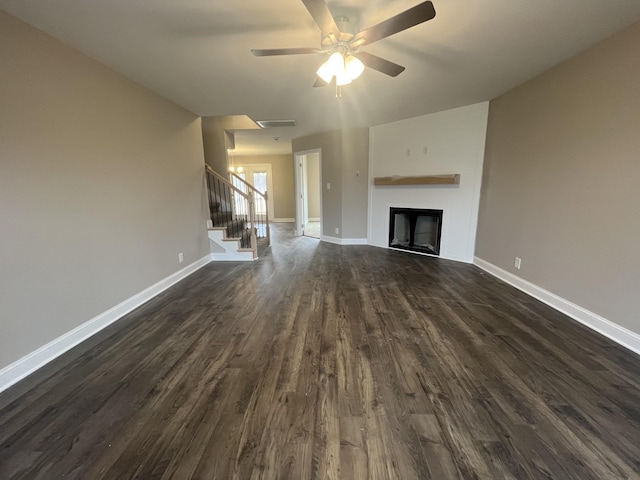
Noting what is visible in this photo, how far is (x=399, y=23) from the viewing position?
1.55 m

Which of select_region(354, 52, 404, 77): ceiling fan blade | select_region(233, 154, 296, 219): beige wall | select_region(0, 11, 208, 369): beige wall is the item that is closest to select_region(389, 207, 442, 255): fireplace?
select_region(354, 52, 404, 77): ceiling fan blade

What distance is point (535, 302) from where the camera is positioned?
2924 millimetres

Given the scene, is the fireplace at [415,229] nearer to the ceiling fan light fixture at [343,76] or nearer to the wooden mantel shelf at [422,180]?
the wooden mantel shelf at [422,180]

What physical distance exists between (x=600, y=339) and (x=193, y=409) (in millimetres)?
3213

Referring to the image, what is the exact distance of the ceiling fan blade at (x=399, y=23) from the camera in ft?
4.62

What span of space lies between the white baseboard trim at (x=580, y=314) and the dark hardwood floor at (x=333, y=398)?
0.10 meters

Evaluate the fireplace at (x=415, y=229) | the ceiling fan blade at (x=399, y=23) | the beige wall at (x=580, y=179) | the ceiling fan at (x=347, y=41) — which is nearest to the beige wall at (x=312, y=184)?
the fireplace at (x=415, y=229)

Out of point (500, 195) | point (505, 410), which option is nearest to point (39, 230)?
point (505, 410)

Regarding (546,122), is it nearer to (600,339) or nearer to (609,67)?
(609,67)

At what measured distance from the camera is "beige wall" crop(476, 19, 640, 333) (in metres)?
2.12

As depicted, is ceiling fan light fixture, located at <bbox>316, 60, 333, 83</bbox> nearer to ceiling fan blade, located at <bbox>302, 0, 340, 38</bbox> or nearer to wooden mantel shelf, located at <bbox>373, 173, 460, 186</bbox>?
ceiling fan blade, located at <bbox>302, 0, 340, 38</bbox>

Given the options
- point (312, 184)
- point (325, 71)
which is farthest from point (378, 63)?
point (312, 184)

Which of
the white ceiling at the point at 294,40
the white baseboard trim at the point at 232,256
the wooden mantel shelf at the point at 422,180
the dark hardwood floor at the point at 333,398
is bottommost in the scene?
the dark hardwood floor at the point at 333,398

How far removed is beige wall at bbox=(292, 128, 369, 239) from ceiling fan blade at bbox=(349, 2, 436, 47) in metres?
3.67
